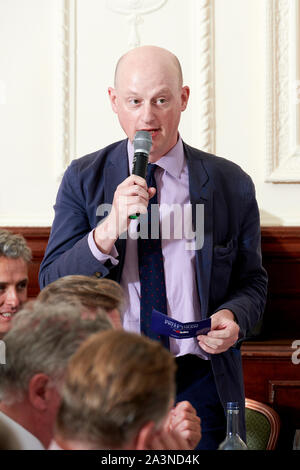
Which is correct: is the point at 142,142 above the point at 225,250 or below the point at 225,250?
above

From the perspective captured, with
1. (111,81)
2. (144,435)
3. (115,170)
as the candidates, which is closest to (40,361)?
(144,435)

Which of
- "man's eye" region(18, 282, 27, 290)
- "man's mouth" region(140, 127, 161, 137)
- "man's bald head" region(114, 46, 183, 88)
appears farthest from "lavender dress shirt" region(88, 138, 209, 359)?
"man's eye" region(18, 282, 27, 290)

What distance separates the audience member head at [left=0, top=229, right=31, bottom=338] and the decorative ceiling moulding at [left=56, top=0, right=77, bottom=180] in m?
1.55

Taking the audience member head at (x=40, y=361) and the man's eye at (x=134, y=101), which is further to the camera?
the man's eye at (x=134, y=101)

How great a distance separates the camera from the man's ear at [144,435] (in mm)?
925

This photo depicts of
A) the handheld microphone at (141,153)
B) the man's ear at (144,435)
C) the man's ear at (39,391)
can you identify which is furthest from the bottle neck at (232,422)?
the man's ear at (144,435)

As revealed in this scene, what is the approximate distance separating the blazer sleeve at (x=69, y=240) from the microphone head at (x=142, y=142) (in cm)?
26

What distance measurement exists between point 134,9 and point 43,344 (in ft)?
9.48

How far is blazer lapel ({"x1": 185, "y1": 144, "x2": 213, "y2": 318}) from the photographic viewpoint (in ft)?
6.24

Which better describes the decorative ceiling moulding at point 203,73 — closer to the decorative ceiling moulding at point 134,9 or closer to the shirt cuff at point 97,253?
the decorative ceiling moulding at point 134,9

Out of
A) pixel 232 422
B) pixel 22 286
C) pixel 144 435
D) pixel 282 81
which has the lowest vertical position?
pixel 232 422

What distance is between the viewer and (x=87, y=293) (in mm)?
1525

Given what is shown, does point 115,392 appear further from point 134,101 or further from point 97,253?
point 134,101

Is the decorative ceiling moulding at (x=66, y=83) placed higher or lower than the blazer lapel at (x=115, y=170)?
higher
